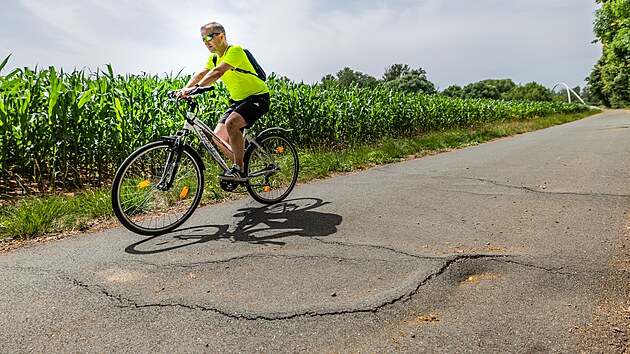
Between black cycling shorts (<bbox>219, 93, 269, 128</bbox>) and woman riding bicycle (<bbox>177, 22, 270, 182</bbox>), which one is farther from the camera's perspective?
black cycling shorts (<bbox>219, 93, 269, 128</bbox>)

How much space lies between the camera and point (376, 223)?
4.33 metres

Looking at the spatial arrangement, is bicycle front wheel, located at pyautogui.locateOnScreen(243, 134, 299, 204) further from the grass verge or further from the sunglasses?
the sunglasses

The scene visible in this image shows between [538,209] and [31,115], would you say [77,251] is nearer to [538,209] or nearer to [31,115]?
[31,115]

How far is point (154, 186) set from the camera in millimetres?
4387

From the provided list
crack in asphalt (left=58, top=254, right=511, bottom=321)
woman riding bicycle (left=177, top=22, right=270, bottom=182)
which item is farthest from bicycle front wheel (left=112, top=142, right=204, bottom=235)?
crack in asphalt (left=58, top=254, right=511, bottom=321)

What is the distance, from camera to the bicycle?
4.11m

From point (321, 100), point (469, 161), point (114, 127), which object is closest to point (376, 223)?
point (114, 127)

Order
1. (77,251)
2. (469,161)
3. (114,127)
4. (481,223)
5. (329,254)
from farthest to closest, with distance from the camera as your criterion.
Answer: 1. (469,161)
2. (114,127)
3. (481,223)
4. (77,251)
5. (329,254)

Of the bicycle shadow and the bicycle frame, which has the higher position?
the bicycle frame

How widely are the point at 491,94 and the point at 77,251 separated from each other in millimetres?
108789

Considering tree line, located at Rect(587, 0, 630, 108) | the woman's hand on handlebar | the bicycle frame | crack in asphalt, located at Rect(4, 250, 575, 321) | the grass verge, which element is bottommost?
crack in asphalt, located at Rect(4, 250, 575, 321)

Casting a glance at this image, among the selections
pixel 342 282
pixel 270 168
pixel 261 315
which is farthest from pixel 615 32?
pixel 261 315

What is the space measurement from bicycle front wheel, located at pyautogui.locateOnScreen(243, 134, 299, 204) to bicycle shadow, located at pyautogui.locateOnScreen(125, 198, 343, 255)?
301 millimetres

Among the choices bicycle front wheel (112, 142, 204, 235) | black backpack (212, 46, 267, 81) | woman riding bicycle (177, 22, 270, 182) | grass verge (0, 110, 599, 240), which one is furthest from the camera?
black backpack (212, 46, 267, 81)
